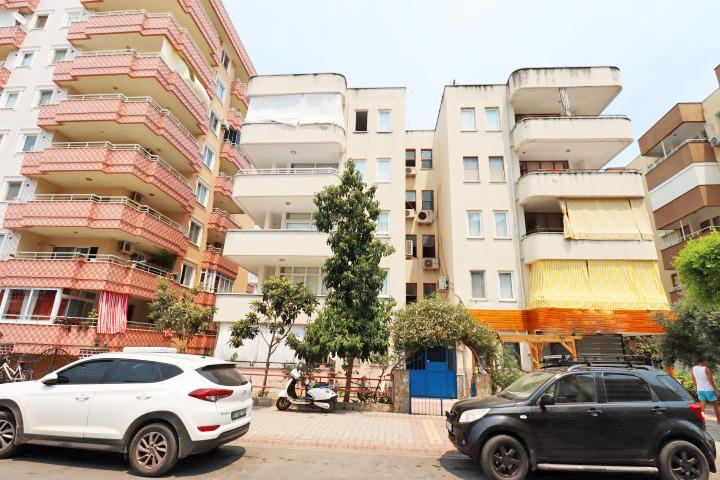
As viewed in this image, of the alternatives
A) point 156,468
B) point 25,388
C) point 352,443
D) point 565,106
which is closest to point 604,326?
point 565,106

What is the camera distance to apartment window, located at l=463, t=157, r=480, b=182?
22.5m

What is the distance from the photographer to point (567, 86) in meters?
22.1

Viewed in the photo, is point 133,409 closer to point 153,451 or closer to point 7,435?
point 153,451

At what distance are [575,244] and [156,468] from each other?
21.3 metres

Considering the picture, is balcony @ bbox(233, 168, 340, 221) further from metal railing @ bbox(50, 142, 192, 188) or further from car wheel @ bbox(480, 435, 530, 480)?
car wheel @ bbox(480, 435, 530, 480)

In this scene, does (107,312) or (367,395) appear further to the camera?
(107,312)

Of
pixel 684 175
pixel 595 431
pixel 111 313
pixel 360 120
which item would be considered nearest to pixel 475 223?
pixel 360 120

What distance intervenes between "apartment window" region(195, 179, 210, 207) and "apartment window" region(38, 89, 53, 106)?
9.90 m

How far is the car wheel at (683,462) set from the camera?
233 inches

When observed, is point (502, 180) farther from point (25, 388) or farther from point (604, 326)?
point (25, 388)

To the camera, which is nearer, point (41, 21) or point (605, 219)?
point (605, 219)

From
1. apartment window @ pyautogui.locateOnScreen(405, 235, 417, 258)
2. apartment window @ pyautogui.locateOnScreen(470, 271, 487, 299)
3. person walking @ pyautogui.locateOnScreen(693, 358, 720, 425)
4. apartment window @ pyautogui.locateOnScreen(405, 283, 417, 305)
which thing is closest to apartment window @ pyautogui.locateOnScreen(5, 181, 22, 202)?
apartment window @ pyautogui.locateOnScreen(405, 235, 417, 258)

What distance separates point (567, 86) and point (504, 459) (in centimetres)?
2350

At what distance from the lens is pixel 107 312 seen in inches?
681
